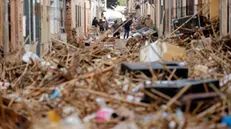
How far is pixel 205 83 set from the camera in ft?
15.4

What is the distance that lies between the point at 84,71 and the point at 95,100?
155 cm

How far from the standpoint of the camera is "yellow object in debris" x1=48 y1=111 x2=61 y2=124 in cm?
425

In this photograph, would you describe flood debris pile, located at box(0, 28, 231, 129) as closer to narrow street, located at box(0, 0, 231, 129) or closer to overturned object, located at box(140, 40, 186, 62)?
narrow street, located at box(0, 0, 231, 129)

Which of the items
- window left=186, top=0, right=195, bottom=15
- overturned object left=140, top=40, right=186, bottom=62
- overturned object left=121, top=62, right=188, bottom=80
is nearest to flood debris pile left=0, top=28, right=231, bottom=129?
overturned object left=121, top=62, right=188, bottom=80

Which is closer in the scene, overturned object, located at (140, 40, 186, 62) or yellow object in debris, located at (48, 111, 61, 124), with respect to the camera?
yellow object in debris, located at (48, 111, 61, 124)

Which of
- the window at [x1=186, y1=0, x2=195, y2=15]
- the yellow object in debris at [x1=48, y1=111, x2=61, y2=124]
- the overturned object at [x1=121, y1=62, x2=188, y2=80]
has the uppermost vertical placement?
the window at [x1=186, y1=0, x2=195, y2=15]

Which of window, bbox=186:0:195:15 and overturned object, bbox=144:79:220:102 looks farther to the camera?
window, bbox=186:0:195:15

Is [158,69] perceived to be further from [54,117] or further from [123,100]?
[54,117]

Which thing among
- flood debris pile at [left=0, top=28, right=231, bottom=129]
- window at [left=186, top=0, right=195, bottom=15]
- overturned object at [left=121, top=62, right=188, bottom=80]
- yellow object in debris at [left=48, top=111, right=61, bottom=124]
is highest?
window at [left=186, top=0, right=195, bottom=15]

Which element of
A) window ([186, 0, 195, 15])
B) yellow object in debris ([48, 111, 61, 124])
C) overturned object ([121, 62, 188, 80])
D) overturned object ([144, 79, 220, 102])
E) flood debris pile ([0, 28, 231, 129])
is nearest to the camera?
flood debris pile ([0, 28, 231, 129])

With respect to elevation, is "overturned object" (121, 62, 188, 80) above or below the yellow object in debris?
above

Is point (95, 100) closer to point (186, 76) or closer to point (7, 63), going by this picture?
point (186, 76)

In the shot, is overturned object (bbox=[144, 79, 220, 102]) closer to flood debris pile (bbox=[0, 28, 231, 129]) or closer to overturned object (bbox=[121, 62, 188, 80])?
flood debris pile (bbox=[0, 28, 231, 129])

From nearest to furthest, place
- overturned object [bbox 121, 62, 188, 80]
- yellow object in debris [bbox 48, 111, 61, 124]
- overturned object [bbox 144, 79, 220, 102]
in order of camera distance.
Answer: yellow object in debris [bbox 48, 111, 61, 124] < overturned object [bbox 144, 79, 220, 102] < overturned object [bbox 121, 62, 188, 80]
